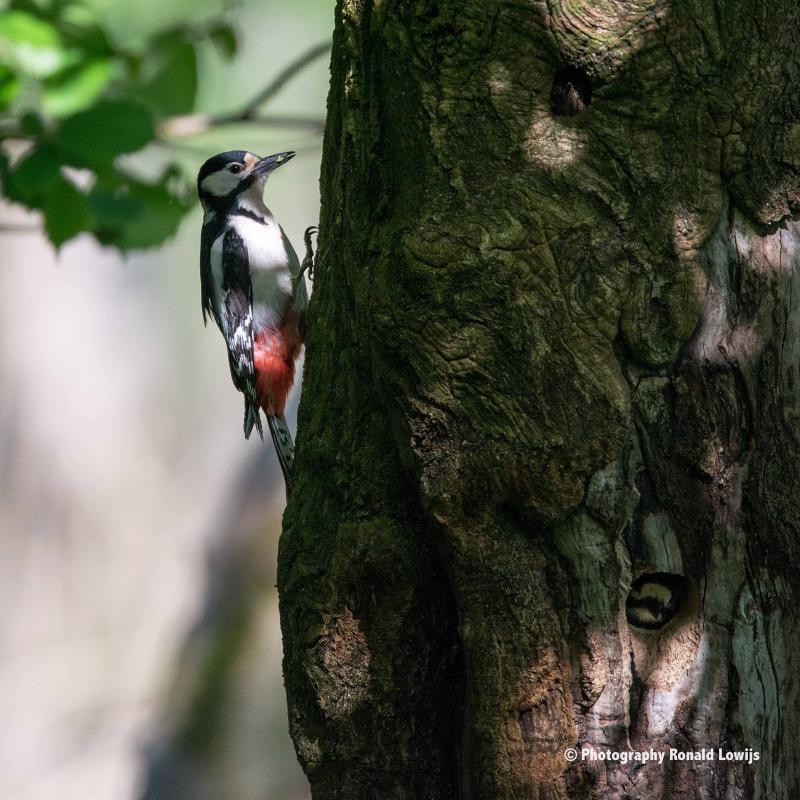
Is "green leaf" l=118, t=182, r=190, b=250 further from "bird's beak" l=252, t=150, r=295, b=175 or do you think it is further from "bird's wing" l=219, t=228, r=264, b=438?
"bird's beak" l=252, t=150, r=295, b=175

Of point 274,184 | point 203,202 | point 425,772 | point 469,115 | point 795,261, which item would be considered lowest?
point 425,772

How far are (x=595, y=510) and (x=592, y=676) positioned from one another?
335mm

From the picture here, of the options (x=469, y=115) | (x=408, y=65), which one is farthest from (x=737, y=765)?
(x=408, y=65)

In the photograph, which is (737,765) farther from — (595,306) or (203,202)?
(203,202)

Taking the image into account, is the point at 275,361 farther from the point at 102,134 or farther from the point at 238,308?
the point at 102,134

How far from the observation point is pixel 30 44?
2.94 m

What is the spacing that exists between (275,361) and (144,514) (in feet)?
8.76

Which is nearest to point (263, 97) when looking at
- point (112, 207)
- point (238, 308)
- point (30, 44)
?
point (238, 308)

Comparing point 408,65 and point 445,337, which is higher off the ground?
point 408,65

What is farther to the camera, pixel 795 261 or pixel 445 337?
pixel 795 261

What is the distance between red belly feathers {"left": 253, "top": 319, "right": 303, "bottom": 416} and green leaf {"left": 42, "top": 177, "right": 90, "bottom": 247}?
5.53ft

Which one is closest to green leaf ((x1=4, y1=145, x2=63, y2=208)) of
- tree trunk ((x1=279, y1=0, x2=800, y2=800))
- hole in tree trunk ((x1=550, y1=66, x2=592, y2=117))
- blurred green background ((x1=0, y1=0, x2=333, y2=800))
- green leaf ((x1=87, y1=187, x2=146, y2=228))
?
green leaf ((x1=87, y1=187, x2=146, y2=228))

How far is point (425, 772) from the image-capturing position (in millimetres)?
2301

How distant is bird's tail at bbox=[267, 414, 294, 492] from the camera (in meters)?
4.35
